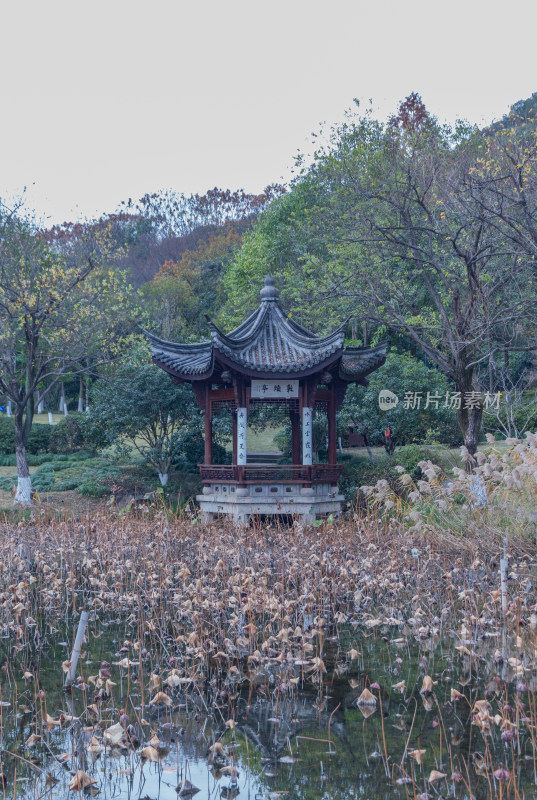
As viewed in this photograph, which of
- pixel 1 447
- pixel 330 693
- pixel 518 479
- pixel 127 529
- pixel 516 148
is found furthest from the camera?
pixel 1 447

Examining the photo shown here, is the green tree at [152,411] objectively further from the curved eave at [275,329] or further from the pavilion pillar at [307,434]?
the pavilion pillar at [307,434]

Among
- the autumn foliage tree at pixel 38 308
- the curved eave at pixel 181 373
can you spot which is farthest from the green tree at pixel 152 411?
the curved eave at pixel 181 373

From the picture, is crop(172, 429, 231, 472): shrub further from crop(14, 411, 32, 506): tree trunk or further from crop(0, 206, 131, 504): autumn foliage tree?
crop(14, 411, 32, 506): tree trunk

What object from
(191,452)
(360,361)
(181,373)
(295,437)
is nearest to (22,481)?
(191,452)

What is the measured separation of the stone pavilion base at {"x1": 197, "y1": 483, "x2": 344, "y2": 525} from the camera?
14.4 metres

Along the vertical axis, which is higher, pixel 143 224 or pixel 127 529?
pixel 143 224

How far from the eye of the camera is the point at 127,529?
1102 cm

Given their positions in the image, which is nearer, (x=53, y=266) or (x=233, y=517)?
(x=233, y=517)

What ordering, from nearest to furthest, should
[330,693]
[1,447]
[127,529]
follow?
[330,693] → [127,529] → [1,447]

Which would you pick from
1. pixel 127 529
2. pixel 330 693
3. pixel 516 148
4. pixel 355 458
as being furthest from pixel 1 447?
pixel 330 693

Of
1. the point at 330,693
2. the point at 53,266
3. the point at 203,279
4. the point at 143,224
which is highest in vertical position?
the point at 143,224

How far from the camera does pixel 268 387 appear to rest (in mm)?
14781

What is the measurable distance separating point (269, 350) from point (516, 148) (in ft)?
18.9

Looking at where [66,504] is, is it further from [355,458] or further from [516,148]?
[516,148]
